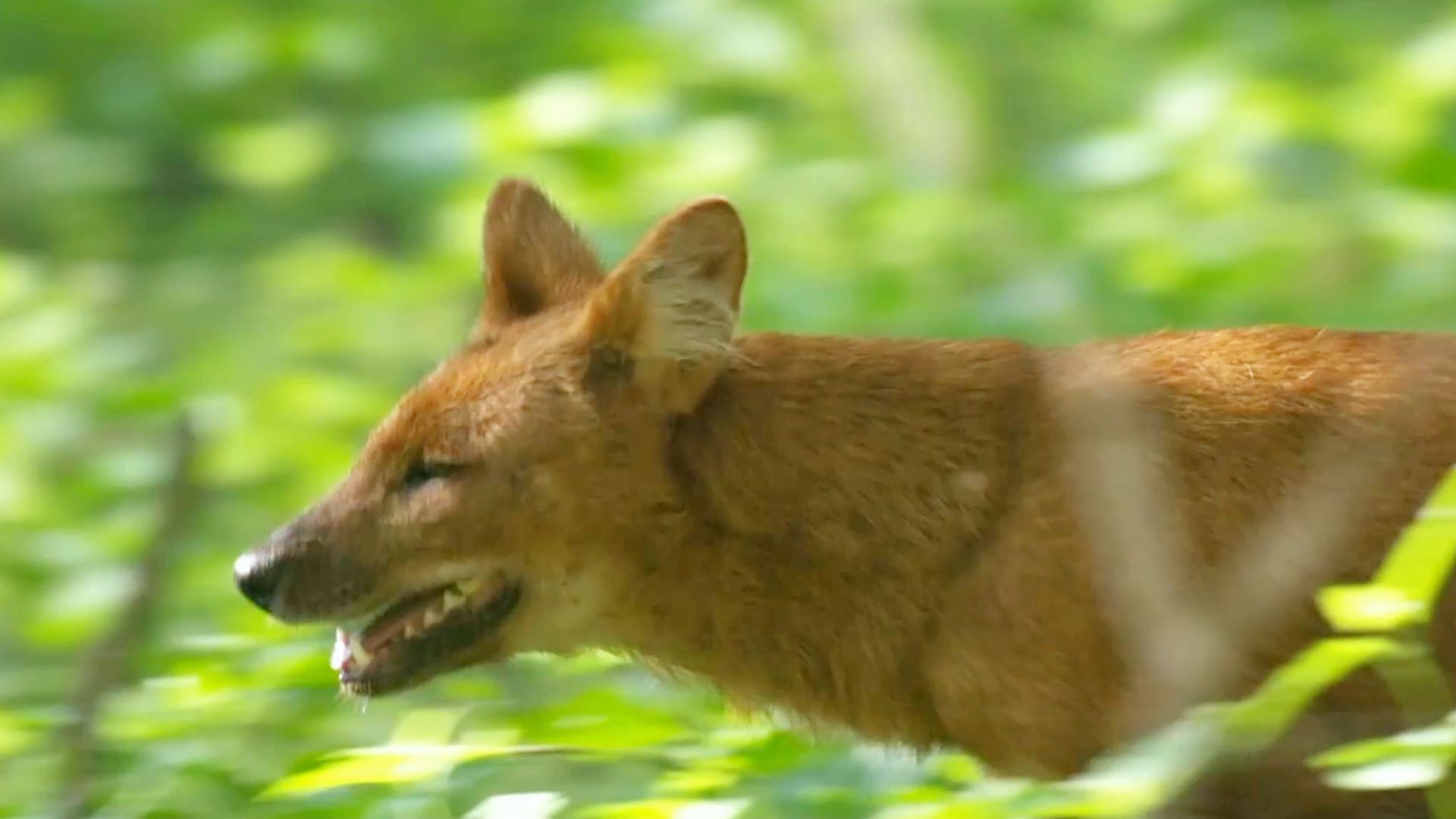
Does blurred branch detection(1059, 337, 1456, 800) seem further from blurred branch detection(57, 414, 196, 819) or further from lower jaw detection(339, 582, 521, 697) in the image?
blurred branch detection(57, 414, 196, 819)

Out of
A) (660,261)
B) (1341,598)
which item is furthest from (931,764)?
(1341,598)

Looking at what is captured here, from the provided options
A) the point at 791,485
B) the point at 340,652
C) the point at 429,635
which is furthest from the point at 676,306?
the point at 340,652

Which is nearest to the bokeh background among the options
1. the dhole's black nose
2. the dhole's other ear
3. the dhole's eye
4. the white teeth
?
the white teeth

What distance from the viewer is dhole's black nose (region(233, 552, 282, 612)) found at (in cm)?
555

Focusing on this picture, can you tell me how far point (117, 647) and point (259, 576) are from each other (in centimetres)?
37

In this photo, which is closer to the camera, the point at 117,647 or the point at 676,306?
the point at 117,647

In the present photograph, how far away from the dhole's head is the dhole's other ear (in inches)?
14.9

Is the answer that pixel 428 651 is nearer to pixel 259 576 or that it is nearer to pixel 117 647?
pixel 259 576

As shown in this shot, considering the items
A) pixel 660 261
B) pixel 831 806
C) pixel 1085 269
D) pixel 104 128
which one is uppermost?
pixel 104 128

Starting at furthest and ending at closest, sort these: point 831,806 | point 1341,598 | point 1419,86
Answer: point 1419,86
point 831,806
point 1341,598

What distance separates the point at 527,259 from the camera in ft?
19.9

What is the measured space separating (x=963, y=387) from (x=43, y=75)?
27.9 feet

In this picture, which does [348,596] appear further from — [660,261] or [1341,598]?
[1341,598]

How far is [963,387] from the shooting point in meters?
5.54
